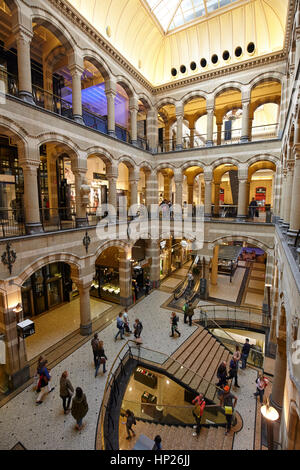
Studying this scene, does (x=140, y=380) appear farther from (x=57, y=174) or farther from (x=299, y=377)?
(x=57, y=174)

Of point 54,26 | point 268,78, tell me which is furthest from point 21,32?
point 268,78

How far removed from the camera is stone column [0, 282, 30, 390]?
8.11 meters

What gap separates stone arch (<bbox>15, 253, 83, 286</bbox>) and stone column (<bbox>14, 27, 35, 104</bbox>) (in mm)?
6231

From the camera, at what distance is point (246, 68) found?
1371 centimetres

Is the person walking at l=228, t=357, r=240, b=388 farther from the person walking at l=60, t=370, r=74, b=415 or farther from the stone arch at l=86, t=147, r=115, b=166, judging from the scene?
the stone arch at l=86, t=147, r=115, b=166

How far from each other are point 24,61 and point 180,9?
11.9 metres

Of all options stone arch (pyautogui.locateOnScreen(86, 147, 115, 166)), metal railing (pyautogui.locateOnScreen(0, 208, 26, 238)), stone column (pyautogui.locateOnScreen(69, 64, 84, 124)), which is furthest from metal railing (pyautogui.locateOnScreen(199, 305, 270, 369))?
stone column (pyautogui.locateOnScreen(69, 64, 84, 124))

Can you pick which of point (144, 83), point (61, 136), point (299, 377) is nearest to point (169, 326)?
point (299, 377)

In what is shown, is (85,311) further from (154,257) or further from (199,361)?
(154,257)

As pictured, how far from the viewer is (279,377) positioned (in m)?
7.80

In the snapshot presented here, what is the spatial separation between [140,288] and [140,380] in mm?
8078

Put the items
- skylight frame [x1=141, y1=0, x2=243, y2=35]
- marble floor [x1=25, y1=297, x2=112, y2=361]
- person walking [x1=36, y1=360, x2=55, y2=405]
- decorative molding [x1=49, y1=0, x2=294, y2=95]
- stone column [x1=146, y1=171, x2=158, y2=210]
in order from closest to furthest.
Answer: person walking [x1=36, y1=360, x2=55, y2=405]
decorative molding [x1=49, y1=0, x2=294, y2=95]
marble floor [x1=25, y1=297, x2=112, y2=361]
skylight frame [x1=141, y1=0, x2=243, y2=35]
stone column [x1=146, y1=171, x2=158, y2=210]

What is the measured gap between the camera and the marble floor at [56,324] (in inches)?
421
